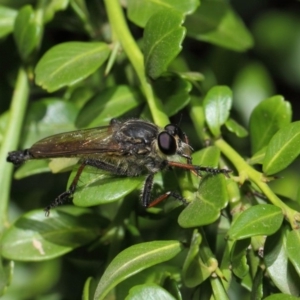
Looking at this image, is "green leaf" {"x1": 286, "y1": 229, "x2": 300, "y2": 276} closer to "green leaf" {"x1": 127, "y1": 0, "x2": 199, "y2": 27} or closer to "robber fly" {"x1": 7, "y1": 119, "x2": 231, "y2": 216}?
"robber fly" {"x1": 7, "y1": 119, "x2": 231, "y2": 216}

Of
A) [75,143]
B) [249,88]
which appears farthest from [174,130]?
[249,88]

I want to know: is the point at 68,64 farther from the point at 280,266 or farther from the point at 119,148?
the point at 280,266

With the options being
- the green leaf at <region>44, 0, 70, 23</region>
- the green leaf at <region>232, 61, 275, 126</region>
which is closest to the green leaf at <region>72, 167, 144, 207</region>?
the green leaf at <region>44, 0, 70, 23</region>

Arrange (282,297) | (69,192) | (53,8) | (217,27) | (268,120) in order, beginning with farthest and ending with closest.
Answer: (217,27)
(53,8)
(268,120)
(69,192)
(282,297)

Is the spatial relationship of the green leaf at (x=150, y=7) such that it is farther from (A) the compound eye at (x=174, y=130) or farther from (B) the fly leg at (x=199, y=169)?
(B) the fly leg at (x=199, y=169)

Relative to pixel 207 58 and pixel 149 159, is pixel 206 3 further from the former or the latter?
pixel 149 159

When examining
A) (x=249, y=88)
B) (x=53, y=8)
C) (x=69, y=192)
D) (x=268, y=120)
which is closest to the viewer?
(x=69, y=192)

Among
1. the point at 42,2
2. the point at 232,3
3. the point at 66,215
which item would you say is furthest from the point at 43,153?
the point at 232,3
